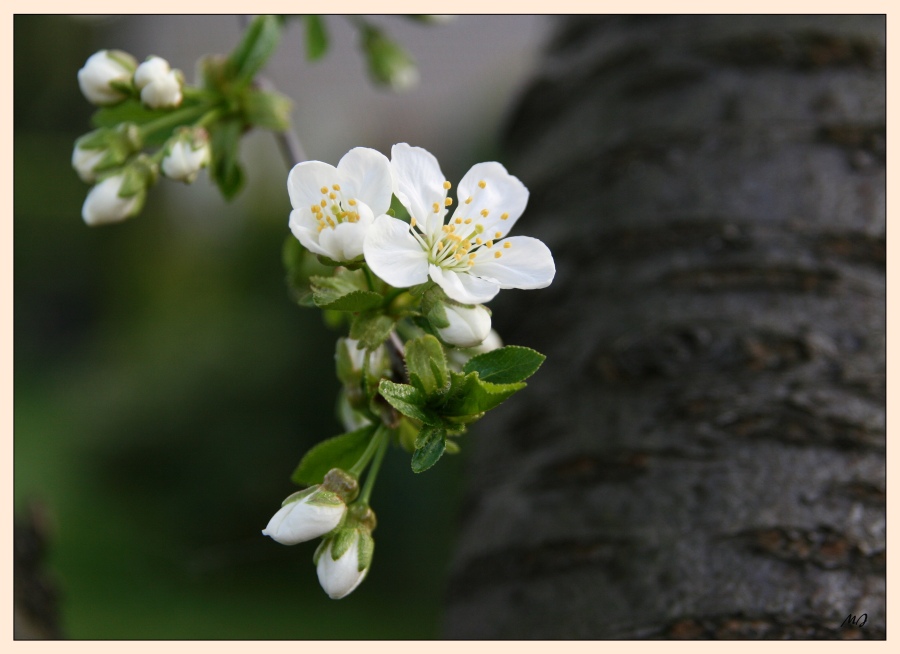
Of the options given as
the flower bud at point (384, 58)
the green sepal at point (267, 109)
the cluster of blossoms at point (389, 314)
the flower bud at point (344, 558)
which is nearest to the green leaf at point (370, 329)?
the cluster of blossoms at point (389, 314)

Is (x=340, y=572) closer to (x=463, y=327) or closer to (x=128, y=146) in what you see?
(x=463, y=327)

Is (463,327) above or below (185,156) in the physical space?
below

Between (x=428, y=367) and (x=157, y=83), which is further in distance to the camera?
(x=157, y=83)

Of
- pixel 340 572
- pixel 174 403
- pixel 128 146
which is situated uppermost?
pixel 128 146

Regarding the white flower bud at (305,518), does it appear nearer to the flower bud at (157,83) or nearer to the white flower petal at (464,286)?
the white flower petal at (464,286)

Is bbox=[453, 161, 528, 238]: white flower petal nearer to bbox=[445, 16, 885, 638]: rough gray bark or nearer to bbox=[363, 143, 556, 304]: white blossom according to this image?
bbox=[363, 143, 556, 304]: white blossom

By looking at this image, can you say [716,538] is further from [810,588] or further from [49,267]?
[49,267]

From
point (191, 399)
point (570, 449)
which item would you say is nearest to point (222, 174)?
point (570, 449)

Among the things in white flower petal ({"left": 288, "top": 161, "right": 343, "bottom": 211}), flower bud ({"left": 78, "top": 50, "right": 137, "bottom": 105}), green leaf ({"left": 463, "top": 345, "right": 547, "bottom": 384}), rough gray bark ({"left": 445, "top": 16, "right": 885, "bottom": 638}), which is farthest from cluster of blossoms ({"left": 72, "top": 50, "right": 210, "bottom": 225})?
rough gray bark ({"left": 445, "top": 16, "right": 885, "bottom": 638})

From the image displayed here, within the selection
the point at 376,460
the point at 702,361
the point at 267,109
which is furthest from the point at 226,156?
the point at 702,361
